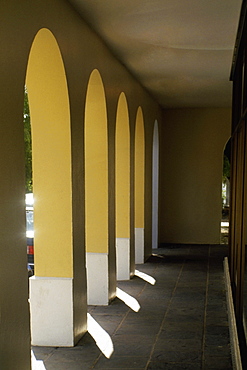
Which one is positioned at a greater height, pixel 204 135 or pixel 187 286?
pixel 204 135

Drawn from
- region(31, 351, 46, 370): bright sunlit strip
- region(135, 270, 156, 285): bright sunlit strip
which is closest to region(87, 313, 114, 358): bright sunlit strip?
region(31, 351, 46, 370): bright sunlit strip

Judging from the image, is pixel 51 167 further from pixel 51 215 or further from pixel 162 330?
pixel 162 330

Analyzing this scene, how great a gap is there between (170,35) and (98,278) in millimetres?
4225

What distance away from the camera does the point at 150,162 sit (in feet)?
43.2

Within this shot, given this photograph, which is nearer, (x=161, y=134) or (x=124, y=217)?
(x=124, y=217)

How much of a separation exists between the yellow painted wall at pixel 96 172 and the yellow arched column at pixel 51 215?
6.28 ft

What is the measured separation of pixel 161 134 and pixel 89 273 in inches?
330

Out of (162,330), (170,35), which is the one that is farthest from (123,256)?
(170,35)

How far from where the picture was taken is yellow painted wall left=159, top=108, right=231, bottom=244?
15.7 m

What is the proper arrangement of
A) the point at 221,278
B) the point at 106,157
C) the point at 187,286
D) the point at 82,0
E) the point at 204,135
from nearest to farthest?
the point at 82,0 → the point at 106,157 → the point at 187,286 → the point at 221,278 → the point at 204,135

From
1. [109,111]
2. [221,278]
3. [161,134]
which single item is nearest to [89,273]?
[109,111]

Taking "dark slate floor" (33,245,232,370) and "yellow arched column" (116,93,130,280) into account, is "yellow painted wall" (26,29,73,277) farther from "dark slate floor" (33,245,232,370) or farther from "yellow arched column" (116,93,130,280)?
"yellow arched column" (116,93,130,280)

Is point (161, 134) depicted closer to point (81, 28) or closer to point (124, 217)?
point (124, 217)

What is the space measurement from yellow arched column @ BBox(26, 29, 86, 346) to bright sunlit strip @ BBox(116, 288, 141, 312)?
2195 mm
